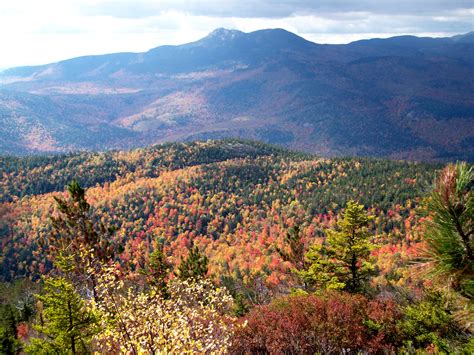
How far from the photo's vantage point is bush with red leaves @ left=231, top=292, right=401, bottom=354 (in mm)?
23578

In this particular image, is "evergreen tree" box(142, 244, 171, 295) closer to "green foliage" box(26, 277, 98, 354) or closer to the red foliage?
the red foliage

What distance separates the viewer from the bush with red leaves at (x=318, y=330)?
23.6 metres

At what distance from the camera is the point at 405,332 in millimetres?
25750

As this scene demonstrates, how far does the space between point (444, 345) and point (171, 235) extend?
15784 centimetres

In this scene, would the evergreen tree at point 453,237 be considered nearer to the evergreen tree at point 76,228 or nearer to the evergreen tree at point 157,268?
the evergreen tree at point 76,228

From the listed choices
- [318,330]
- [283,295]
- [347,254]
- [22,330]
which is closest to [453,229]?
[318,330]

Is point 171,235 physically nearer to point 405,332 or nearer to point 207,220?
point 207,220

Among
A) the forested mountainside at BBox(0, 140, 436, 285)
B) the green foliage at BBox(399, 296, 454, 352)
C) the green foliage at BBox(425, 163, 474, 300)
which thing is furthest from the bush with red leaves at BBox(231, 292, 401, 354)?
the forested mountainside at BBox(0, 140, 436, 285)

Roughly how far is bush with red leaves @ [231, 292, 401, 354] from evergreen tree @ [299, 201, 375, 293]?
698 centimetres

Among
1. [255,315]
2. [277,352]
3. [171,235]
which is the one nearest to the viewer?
[277,352]

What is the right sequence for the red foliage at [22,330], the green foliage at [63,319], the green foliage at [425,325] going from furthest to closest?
the red foliage at [22,330] → the green foliage at [425,325] → the green foliage at [63,319]

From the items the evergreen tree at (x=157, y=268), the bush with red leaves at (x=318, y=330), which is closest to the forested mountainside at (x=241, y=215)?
the evergreen tree at (x=157, y=268)

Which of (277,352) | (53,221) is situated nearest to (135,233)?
(53,221)

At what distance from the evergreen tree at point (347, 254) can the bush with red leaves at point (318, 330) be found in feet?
22.9
